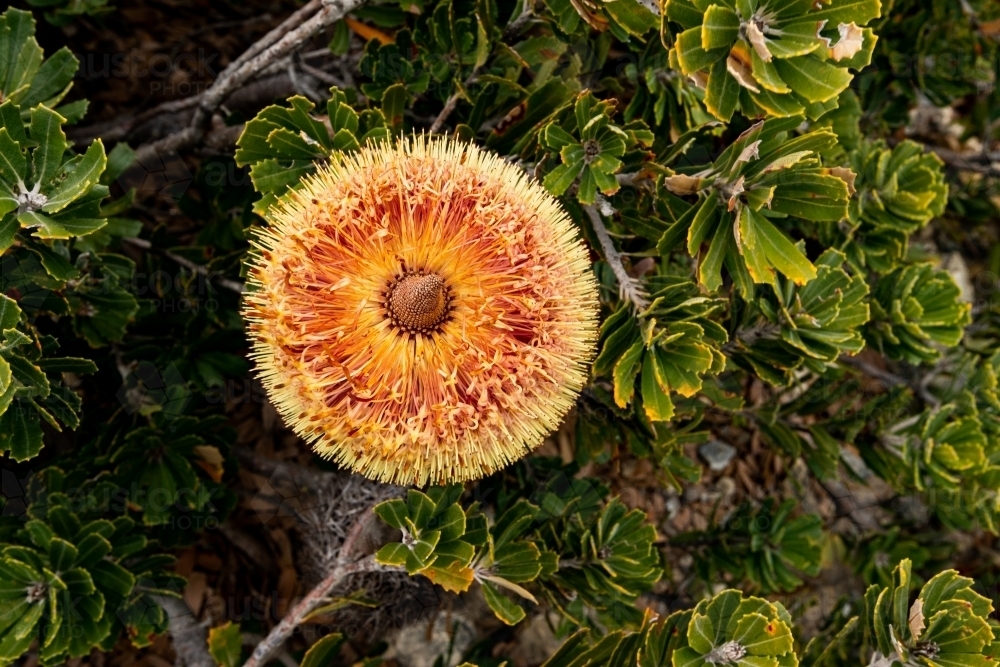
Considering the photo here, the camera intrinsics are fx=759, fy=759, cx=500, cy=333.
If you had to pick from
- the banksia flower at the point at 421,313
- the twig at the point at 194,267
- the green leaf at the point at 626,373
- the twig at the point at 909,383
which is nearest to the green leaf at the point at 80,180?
the banksia flower at the point at 421,313

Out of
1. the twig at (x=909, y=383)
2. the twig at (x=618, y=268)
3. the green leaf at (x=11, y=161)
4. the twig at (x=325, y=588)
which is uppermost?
the green leaf at (x=11, y=161)

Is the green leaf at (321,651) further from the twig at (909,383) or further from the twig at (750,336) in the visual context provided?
the twig at (909,383)

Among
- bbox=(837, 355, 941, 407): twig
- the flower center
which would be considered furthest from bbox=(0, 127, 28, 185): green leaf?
bbox=(837, 355, 941, 407): twig

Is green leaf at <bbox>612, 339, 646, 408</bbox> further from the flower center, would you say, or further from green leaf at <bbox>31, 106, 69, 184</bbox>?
green leaf at <bbox>31, 106, 69, 184</bbox>

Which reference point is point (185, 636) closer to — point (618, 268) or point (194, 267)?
point (194, 267)

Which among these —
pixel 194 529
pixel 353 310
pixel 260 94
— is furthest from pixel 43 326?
pixel 353 310
